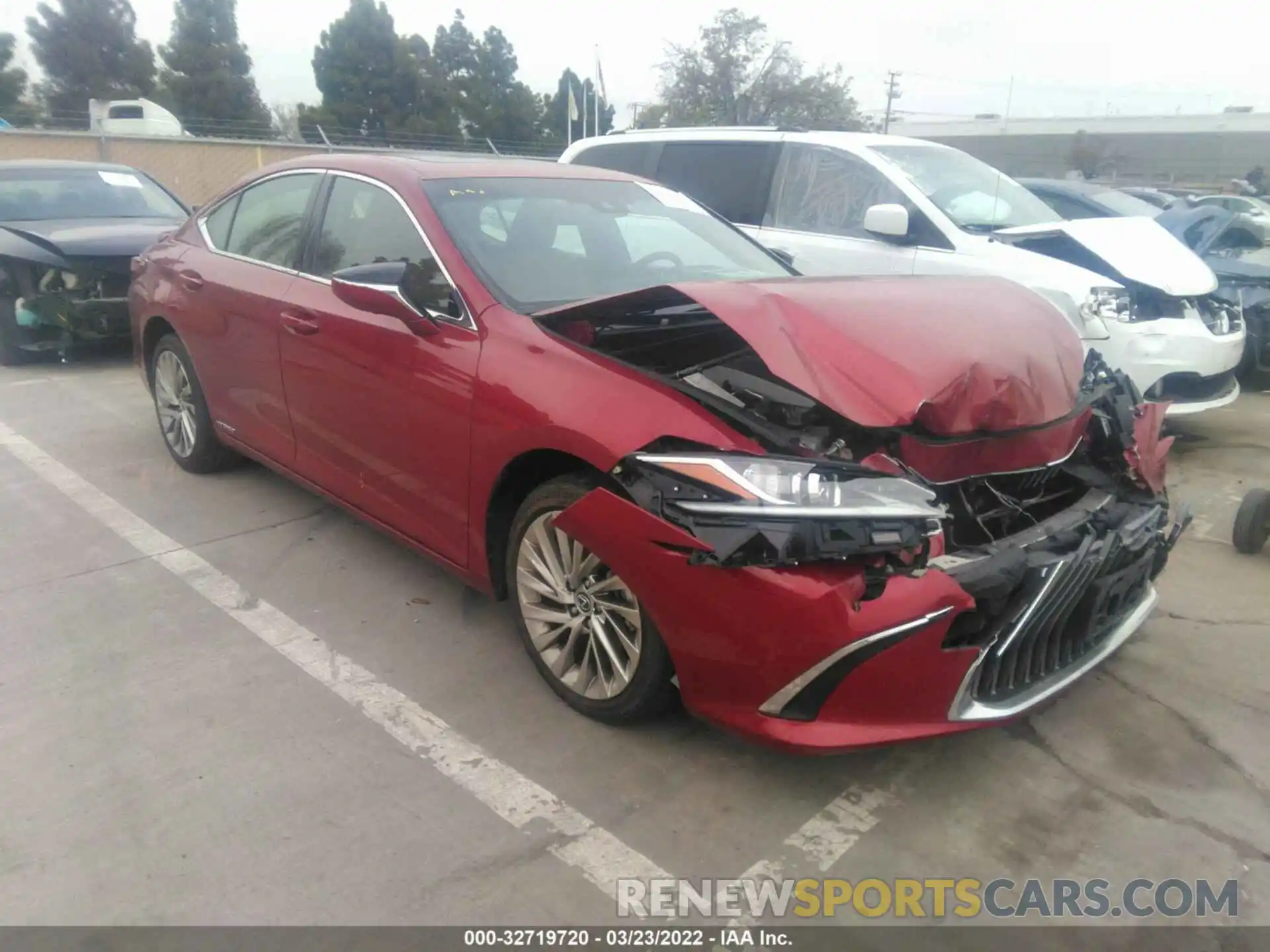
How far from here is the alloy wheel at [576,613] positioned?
9.23 ft

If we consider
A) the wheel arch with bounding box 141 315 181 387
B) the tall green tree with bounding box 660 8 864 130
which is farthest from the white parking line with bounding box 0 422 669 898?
the tall green tree with bounding box 660 8 864 130

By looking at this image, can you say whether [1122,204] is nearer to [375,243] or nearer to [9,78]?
[375,243]

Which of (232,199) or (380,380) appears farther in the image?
(232,199)

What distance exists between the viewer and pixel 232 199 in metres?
4.83

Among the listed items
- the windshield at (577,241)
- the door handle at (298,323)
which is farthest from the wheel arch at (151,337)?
the windshield at (577,241)

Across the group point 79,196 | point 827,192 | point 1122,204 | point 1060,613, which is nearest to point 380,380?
point 1060,613

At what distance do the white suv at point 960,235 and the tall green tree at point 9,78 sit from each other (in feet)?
138

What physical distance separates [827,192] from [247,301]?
12.6 feet

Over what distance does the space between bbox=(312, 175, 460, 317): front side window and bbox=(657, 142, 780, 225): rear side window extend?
340cm

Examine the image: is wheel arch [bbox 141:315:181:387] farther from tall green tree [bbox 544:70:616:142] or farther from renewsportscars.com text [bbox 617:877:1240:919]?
tall green tree [bbox 544:70:616:142]

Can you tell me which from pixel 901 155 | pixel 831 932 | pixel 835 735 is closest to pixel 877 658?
pixel 835 735

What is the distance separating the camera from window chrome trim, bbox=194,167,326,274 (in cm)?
420

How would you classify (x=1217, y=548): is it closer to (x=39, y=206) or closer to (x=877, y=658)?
(x=877, y=658)

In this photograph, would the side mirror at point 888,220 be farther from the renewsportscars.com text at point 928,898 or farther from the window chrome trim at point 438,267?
the renewsportscars.com text at point 928,898
